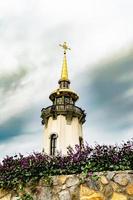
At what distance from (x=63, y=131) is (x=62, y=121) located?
1.27 meters

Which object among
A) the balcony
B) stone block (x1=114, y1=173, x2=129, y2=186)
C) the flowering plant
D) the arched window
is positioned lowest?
stone block (x1=114, y1=173, x2=129, y2=186)

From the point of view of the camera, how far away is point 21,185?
1048cm

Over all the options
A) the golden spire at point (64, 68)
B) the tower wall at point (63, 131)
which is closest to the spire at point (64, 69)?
the golden spire at point (64, 68)

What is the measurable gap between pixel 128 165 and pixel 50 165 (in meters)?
2.12

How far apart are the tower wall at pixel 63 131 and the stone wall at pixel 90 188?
32.4 metres

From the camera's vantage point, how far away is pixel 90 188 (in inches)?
382

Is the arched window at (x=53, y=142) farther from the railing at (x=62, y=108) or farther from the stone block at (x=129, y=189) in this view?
the stone block at (x=129, y=189)

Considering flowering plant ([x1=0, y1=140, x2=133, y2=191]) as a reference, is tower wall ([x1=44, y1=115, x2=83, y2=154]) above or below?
above

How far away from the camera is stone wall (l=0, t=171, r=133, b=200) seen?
9484 mm

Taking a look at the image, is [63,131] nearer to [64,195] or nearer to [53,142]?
[53,142]

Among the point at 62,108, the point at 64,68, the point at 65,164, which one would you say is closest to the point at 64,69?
the point at 64,68

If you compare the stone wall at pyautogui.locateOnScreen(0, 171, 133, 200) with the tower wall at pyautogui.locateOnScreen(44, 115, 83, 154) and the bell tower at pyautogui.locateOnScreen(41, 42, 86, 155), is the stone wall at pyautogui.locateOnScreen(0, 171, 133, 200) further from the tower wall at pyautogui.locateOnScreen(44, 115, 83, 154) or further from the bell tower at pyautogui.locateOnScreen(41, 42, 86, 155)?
the tower wall at pyautogui.locateOnScreen(44, 115, 83, 154)

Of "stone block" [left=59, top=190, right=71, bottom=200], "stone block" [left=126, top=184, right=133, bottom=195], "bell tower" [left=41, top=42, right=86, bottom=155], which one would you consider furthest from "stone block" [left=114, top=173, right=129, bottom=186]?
"bell tower" [left=41, top=42, right=86, bottom=155]

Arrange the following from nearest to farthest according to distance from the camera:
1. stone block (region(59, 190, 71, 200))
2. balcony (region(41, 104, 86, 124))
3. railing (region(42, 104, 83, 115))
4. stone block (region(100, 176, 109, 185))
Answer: stone block (region(100, 176, 109, 185)), stone block (region(59, 190, 71, 200)), balcony (region(41, 104, 86, 124)), railing (region(42, 104, 83, 115))
